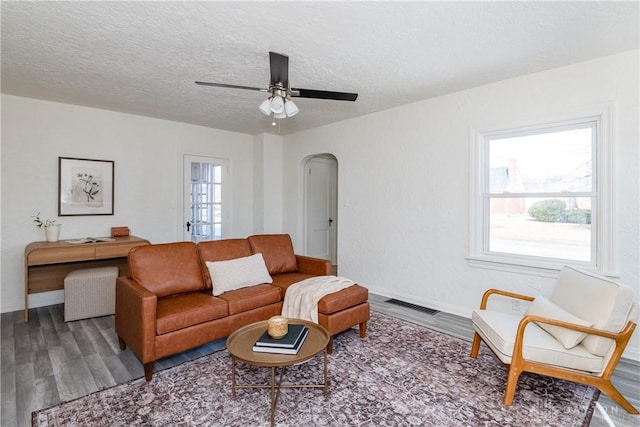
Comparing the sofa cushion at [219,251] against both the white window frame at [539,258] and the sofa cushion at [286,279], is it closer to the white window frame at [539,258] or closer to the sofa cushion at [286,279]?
the sofa cushion at [286,279]

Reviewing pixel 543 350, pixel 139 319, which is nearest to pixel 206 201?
pixel 139 319

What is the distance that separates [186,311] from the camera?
2.53 m

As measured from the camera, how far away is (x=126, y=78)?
332cm

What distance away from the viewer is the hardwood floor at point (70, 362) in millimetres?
2074

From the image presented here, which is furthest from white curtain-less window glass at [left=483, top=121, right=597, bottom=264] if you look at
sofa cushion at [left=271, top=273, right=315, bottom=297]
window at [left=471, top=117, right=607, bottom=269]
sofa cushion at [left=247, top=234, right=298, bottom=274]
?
sofa cushion at [left=247, top=234, right=298, bottom=274]

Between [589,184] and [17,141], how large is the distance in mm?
6232

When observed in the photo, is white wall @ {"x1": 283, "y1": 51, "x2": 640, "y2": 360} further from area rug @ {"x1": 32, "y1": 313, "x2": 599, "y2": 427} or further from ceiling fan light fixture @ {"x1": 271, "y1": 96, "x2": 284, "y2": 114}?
ceiling fan light fixture @ {"x1": 271, "y1": 96, "x2": 284, "y2": 114}

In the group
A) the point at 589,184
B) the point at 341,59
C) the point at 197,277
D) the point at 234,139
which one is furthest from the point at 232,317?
the point at 234,139

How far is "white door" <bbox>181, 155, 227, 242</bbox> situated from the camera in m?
5.28

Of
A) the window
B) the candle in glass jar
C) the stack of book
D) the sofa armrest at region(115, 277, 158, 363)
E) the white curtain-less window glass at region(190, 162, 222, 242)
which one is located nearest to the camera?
the stack of book

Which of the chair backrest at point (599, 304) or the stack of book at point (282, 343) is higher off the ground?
the chair backrest at point (599, 304)

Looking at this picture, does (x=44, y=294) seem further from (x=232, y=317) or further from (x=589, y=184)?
(x=589, y=184)

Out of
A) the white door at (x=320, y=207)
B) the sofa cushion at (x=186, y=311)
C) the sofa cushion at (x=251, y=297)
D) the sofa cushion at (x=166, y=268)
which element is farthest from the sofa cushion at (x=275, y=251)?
the white door at (x=320, y=207)

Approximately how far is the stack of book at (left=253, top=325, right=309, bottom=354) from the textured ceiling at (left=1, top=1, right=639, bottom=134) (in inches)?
86.1
